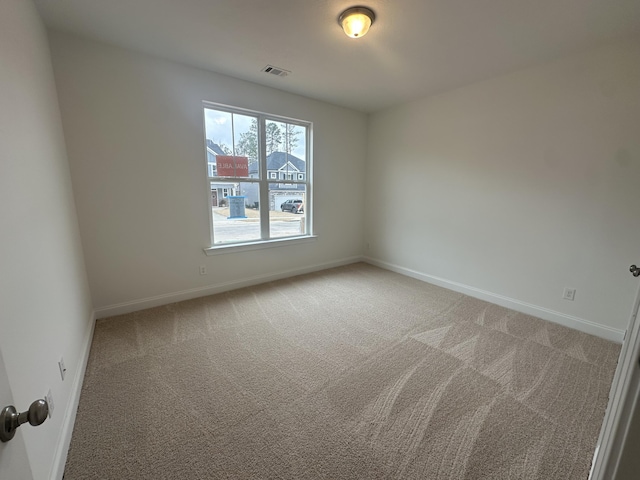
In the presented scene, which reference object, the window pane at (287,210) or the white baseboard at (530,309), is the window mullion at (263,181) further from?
the white baseboard at (530,309)

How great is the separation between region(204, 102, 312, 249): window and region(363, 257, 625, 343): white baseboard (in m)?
1.95

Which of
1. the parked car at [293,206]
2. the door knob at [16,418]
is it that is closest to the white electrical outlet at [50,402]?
the door knob at [16,418]

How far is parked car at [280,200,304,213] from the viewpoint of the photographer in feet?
12.8

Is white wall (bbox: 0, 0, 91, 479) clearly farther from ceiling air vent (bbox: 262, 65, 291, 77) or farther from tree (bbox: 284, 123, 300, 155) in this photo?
tree (bbox: 284, 123, 300, 155)


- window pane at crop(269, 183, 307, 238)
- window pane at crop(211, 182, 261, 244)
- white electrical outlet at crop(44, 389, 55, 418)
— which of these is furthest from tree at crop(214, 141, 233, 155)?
white electrical outlet at crop(44, 389, 55, 418)

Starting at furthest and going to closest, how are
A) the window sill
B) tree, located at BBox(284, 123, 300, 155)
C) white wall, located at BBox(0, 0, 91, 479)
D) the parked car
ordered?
the parked car
tree, located at BBox(284, 123, 300, 155)
the window sill
white wall, located at BBox(0, 0, 91, 479)

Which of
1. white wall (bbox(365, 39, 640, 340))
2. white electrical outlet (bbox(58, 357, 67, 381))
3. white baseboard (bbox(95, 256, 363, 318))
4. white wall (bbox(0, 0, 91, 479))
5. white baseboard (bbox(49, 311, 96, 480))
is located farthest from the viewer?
white baseboard (bbox(95, 256, 363, 318))

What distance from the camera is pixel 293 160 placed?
3.85m

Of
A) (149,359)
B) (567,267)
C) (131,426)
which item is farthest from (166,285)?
(567,267)

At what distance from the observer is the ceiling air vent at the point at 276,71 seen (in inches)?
111

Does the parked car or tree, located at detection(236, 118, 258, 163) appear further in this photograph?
the parked car

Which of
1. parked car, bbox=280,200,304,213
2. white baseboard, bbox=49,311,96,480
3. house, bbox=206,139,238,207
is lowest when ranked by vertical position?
white baseboard, bbox=49,311,96,480

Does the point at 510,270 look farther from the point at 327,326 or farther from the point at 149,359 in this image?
the point at 149,359

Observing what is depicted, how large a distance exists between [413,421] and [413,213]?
2922 millimetres
